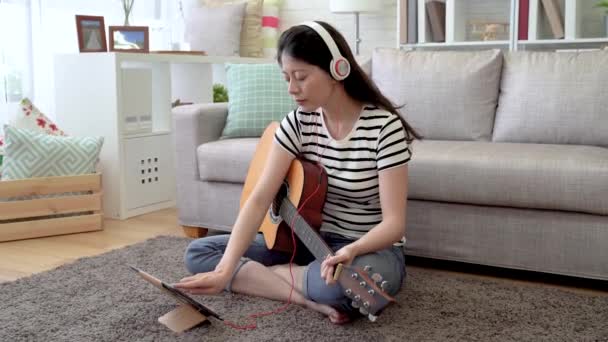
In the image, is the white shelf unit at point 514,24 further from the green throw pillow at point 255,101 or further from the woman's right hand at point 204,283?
the woman's right hand at point 204,283

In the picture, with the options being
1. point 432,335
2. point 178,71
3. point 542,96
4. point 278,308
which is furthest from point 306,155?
point 178,71

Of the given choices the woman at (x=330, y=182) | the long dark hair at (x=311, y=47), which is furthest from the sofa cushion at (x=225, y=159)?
the long dark hair at (x=311, y=47)

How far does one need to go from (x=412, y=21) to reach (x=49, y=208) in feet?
8.60

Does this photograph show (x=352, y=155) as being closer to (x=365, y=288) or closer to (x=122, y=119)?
(x=365, y=288)

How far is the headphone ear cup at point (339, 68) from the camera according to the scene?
5.35ft

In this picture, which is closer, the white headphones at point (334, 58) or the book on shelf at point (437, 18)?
the white headphones at point (334, 58)

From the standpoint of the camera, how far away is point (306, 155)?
73.2 inches

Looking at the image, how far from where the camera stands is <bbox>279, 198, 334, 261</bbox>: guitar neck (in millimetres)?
A: 1629

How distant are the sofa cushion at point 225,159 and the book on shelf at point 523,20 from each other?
7.15ft

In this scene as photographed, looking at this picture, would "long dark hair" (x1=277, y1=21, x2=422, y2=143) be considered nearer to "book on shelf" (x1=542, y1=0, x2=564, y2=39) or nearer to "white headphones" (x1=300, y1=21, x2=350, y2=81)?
"white headphones" (x1=300, y1=21, x2=350, y2=81)

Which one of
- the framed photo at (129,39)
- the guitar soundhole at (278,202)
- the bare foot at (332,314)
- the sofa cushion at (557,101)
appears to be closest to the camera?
the bare foot at (332,314)

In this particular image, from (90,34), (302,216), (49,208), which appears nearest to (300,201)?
(302,216)

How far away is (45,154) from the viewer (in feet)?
9.05

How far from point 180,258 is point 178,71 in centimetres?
178
